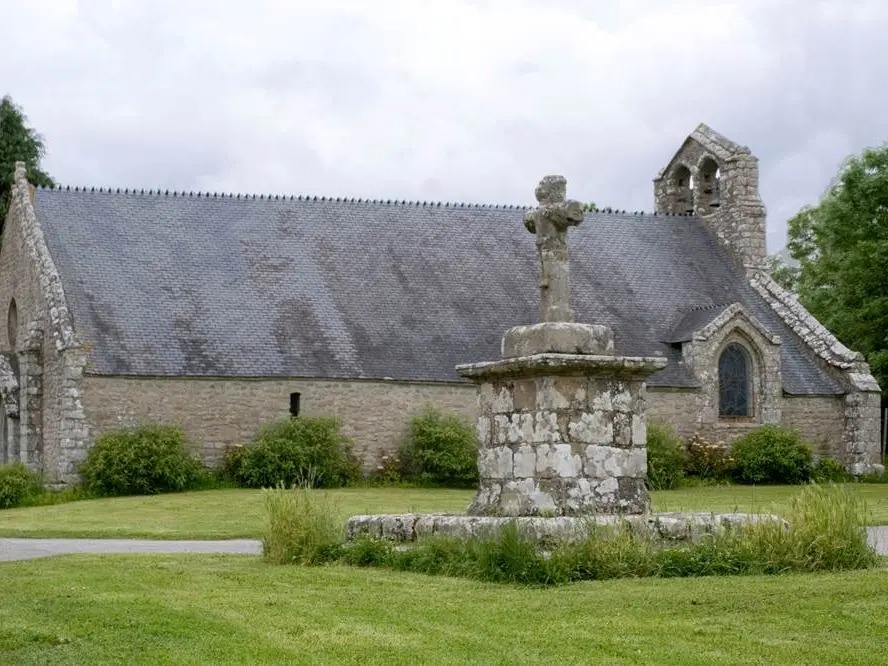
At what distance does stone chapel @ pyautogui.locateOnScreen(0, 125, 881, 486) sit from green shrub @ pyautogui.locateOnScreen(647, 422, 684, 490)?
1.39 meters

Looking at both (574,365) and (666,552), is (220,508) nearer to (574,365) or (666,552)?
(574,365)

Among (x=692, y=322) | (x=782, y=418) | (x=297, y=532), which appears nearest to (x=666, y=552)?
(x=297, y=532)

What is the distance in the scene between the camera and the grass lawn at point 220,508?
2047 cm

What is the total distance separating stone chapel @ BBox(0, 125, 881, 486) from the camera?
30.2 metres

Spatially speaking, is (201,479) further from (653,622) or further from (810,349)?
(653,622)

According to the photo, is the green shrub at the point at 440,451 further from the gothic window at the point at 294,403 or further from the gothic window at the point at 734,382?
the gothic window at the point at 734,382

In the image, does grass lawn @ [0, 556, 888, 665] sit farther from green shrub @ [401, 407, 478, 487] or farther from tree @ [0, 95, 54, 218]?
tree @ [0, 95, 54, 218]

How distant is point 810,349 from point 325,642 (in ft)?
92.3

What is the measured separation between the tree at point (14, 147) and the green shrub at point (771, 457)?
26.2 meters

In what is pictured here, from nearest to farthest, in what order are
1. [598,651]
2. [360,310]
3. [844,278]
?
[598,651] < [360,310] < [844,278]

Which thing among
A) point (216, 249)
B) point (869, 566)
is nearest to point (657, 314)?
point (216, 249)

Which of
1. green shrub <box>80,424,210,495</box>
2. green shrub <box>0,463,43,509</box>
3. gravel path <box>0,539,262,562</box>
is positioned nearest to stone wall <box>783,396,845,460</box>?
green shrub <box>80,424,210,495</box>

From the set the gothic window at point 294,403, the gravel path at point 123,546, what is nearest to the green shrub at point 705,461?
the gothic window at point 294,403

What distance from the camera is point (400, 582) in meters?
11.7
